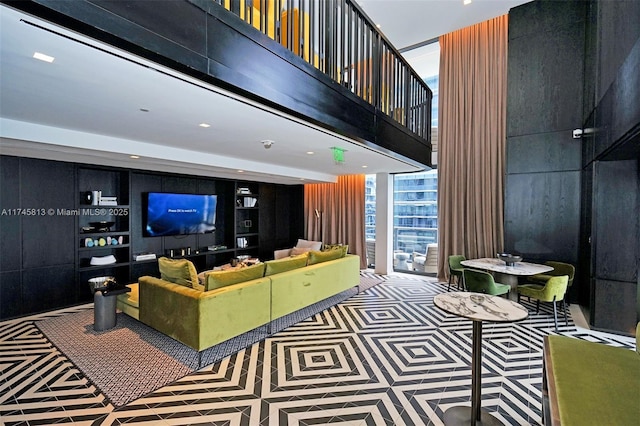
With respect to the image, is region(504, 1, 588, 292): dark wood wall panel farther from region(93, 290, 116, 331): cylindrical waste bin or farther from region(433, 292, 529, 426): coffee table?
region(93, 290, 116, 331): cylindrical waste bin

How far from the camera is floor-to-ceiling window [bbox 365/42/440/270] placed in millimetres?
6902

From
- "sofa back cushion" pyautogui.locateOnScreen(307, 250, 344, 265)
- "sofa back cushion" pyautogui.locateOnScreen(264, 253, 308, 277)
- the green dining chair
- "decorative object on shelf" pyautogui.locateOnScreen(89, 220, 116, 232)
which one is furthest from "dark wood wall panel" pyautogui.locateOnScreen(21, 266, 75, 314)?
the green dining chair

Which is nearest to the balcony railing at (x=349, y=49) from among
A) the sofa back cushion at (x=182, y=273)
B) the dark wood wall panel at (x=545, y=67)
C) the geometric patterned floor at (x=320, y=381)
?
the dark wood wall panel at (x=545, y=67)

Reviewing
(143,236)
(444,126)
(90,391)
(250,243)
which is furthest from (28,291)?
(444,126)

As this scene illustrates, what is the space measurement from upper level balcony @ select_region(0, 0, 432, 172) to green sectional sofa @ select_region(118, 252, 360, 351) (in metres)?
1.83

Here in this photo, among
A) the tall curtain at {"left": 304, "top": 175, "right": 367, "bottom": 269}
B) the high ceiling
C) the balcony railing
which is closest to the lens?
the balcony railing

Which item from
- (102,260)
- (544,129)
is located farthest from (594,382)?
(102,260)

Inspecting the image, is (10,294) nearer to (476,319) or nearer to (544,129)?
(476,319)

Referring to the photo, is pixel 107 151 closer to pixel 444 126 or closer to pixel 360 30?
pixel 360 30

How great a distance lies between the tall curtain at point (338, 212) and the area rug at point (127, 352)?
3.83m

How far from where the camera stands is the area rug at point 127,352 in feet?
8.78

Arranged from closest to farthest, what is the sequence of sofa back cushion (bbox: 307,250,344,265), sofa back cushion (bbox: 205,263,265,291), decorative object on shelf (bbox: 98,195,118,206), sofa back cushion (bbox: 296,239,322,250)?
1. sofa back cushion (bbox: 205,263,265,291)
2. sofa back cushion (bbox: 307,250,344,265)
3. decorative object on shelf (bbox: 98,195,118,206)
4. sofa back cushion (bbox: 296,239,322,250)

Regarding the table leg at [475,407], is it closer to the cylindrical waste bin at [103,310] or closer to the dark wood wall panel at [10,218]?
the cylindrical waste bin at [103,310]

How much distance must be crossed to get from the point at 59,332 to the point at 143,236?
236cm
